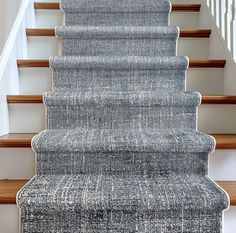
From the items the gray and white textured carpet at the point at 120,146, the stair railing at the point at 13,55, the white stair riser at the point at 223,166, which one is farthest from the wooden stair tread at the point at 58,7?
the white stair riser at the point at 223,166

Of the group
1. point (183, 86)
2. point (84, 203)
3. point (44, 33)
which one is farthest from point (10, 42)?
point (84, 203)

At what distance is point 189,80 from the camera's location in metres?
2.10

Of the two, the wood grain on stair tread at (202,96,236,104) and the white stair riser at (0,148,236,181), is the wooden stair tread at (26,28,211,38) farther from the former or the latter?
the white stair riser at (0,148,236,181)

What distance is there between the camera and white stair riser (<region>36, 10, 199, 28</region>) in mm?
2592

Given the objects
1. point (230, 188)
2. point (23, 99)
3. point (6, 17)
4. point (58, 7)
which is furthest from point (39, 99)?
point (58, 7)

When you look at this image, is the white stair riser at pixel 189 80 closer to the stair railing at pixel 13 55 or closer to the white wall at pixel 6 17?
the stair railing at pixel 13 55

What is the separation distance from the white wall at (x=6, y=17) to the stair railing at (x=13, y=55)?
30 millimetres

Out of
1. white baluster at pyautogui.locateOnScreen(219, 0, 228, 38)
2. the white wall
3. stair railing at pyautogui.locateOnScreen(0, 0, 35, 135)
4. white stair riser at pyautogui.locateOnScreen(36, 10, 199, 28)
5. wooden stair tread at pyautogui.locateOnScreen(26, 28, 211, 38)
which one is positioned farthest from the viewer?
white stair riser at pyautogui.locateOnScreen(36, 10, 199, 28)

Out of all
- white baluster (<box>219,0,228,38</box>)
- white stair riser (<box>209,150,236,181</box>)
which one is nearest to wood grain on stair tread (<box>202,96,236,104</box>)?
white stair riser (<box>209,150,236,181</box>)

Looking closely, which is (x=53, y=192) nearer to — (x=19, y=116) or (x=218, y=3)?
(x=19, y=116)

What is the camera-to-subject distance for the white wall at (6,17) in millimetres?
1880

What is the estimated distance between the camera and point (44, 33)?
232 cm

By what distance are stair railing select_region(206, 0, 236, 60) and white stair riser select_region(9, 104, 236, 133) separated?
1.02ft

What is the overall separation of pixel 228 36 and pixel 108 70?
0.64m
